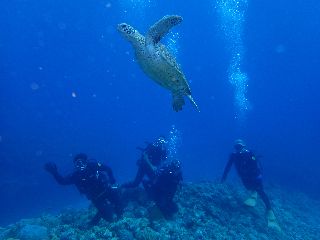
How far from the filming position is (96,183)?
781 cm

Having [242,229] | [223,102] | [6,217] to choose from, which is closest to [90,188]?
[242,229]

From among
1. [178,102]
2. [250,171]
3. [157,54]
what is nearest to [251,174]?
[250,171]

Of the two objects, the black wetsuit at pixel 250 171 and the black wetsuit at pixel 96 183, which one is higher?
the black wetsuit at pixel 250 171

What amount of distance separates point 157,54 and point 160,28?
33 cm

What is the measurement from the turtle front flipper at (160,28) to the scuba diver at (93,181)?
14.7ft

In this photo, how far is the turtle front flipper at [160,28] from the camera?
400 cm

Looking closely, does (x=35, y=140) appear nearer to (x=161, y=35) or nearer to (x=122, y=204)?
(x=122, y=204)

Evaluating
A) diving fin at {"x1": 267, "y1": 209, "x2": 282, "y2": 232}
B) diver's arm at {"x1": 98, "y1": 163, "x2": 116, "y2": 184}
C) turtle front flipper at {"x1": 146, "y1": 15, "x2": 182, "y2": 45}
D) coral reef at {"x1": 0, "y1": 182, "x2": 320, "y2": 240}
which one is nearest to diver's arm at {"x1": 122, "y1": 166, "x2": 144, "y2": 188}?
coral reef at {"x1": 0, "y1": 182, "x2": 320, "y2": 240}

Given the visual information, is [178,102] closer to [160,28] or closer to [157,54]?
[157,54]

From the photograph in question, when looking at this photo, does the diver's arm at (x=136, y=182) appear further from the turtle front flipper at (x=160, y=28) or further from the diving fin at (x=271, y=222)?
the turtle front flipper at (x=160, y=28)

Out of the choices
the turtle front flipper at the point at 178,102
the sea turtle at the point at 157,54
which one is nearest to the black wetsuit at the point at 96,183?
the turtle front flipper at the point at 178,102

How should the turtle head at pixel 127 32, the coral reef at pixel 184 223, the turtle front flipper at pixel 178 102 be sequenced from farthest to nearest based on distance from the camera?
1. the coral reef at pixel 184 223
2. the turtle front flipper at pixel 178 102
3. the turtle head at pixel 127 32

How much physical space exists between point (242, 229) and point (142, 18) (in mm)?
67549

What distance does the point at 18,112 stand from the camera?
75312 mm
